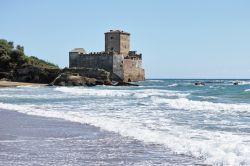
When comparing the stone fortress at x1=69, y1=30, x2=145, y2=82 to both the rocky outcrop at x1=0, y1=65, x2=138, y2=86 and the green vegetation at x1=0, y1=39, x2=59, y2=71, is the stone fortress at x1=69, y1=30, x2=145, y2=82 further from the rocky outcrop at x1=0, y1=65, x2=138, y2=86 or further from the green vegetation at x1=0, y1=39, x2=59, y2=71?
the green vegetation at x1=0, y1=39, x2=59, y2=71

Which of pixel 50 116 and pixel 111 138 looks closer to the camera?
Answer: pixel 111 138

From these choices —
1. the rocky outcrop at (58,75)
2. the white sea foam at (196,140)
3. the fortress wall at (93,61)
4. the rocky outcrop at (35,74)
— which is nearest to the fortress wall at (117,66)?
the fortress wall at (93,61)

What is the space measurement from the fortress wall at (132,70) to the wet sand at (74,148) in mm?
64941

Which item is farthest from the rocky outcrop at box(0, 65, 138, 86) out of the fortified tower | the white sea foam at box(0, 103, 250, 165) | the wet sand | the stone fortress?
the wet sand

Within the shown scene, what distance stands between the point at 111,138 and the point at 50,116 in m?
6.60

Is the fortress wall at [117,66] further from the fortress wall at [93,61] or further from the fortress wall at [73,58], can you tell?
the fortress wall at [73,58]

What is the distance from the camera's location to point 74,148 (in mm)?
10195

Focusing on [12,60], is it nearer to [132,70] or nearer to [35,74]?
[35,74]

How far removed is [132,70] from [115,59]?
24.1 ft

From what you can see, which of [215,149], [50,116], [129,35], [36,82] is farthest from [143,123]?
[129,35]

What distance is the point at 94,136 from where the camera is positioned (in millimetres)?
12234

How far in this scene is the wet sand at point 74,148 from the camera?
8.82m

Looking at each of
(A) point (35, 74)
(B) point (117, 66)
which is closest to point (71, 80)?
(A) point (35, 74)

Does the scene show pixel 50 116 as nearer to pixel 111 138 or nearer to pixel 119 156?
pixel 111 138
